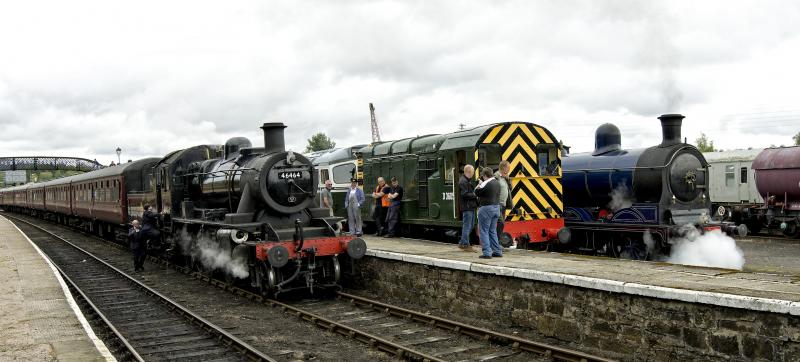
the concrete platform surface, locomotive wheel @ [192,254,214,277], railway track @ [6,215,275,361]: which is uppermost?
the concrete platform surface

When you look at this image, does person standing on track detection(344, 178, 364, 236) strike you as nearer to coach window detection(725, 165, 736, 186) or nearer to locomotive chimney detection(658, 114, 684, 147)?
locomotive chimney detection(658, 114, 684, 147)

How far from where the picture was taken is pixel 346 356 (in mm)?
7656

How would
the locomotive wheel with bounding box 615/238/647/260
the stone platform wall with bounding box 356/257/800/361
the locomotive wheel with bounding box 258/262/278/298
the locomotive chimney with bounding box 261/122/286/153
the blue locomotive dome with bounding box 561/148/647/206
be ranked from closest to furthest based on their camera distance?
the stone platform wall with bounding box 356/257/800/361 < the locomotive wheel with bounding box 258/262/278/298 < the locomotive chimney with bounding box 261/122/286/153 < the locomotive wheel with bounding box 615/238/647/260 < the blue locomotive dome with bounding box 561/148/647/206

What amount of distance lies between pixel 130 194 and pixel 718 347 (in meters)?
17.0

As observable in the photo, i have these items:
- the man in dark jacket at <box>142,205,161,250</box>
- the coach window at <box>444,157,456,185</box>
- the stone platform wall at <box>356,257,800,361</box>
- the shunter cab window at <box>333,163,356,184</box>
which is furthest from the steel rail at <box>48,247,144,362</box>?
the shunter cab window at <box>333,163,356,184</box>

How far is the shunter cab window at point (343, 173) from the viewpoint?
1905cm

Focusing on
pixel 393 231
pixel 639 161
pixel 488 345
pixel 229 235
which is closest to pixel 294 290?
pixel 229 235

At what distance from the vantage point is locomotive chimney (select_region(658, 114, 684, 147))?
13414 mm

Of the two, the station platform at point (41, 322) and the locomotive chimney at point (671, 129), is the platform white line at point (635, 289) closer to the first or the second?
the station platform at point (41, 322)

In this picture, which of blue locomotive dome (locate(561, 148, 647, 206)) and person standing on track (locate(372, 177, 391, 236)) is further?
person standing on track (locate(372, 177, 391, 236))

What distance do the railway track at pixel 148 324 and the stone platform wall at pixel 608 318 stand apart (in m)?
3.17

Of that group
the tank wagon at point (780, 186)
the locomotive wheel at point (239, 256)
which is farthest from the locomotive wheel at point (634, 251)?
the tank wagon at point (780, 186)

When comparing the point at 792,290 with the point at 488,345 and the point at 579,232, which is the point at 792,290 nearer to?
the point at 488,345

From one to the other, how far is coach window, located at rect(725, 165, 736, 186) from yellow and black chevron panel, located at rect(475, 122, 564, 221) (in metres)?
13.0
